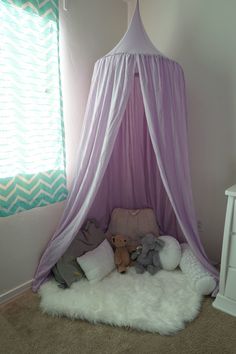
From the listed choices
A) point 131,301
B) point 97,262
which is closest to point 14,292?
point 97,262

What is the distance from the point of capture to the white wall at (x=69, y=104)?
1982mm

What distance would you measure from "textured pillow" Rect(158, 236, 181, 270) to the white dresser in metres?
0.42

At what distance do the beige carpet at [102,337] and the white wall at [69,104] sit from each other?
15.5 inches

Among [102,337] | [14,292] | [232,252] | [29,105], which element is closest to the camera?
[102,337]

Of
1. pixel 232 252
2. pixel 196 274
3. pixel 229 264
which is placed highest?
pixel 232 252

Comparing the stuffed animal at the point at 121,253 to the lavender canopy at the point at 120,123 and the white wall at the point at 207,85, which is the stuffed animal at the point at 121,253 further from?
the white wall at the point at 207,85

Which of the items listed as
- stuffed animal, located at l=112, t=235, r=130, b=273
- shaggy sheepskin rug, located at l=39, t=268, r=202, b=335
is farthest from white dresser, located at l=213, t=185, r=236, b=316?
stuffed animal, located at l=112, t=235, r=130, b=273

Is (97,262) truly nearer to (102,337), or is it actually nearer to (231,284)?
(102,337)

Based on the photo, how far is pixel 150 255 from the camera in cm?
227

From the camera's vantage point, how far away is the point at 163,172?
1.90 metres

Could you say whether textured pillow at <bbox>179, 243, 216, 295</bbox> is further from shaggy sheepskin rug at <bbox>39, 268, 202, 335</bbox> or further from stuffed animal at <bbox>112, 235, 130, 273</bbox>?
stuffed animal at <bbox>112, 235, 130, 273</bbox>

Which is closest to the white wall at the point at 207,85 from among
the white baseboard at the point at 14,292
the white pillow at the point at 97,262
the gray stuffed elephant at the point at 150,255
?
the gray stuffed elephant at the point at 150,255

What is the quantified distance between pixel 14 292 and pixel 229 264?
1.68 metres

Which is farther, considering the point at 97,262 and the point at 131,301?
the point at 97,262
